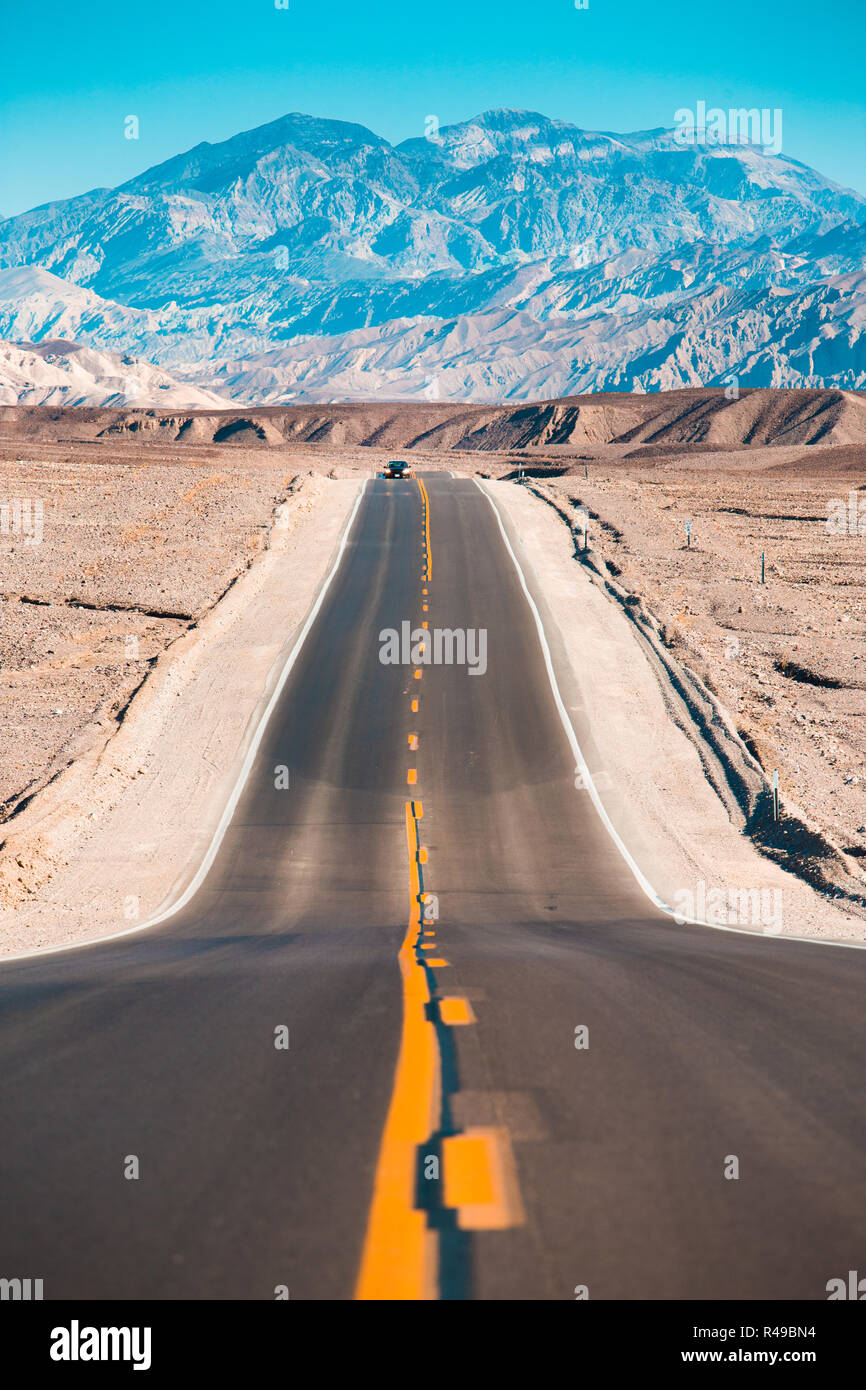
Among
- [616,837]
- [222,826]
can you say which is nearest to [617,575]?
[616,837]

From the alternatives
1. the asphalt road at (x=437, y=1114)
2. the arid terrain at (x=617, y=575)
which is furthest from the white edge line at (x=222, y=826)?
the arid terrain at (x=617, y=575)

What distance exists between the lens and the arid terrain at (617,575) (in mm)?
22297

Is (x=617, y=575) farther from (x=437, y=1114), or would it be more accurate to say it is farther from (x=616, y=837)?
(x=437, y=1114)

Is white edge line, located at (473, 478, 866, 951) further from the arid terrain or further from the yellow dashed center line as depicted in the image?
the yellow dashed center line

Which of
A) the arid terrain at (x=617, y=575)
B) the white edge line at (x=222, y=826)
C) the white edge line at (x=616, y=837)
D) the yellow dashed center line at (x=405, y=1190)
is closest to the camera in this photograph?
the yellow dashed center line at (x=405, y=1190)

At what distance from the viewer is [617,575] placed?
3669 centimetres

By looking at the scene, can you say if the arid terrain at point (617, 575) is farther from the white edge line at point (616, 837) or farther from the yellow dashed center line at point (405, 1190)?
the yellow dashed center line at point (405, 1190)

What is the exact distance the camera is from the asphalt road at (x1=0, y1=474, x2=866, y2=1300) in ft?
12.5

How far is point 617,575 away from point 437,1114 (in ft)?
108

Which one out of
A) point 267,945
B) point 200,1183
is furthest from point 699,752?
point 200,1183

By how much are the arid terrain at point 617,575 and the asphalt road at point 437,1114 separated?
741 centimetres

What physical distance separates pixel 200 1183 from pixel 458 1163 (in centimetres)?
106

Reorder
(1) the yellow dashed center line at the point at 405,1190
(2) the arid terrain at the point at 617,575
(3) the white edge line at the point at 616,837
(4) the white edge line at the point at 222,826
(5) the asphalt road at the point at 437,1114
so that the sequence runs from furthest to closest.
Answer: (2) the arid terrain at the point at 617,575, (4) the white edge line at the point at 222,826, (3) the white edge line at the point at 616,837, (5) the asphalt road at the point at 437,1114, (1) the yellow dashed center line at the point at 405,1190
